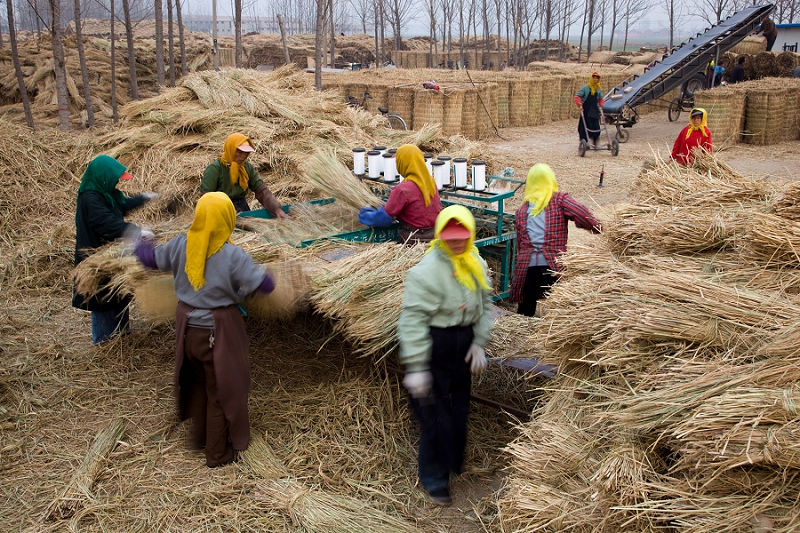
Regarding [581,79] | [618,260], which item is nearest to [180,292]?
[618,260]

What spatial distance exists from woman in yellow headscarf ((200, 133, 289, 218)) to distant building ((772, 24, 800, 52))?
25619mm

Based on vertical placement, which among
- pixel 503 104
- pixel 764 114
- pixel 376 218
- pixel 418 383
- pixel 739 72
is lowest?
pixel 418 383

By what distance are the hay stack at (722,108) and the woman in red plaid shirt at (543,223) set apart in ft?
31.2

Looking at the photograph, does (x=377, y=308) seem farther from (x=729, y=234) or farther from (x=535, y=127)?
(x=535, y=127)

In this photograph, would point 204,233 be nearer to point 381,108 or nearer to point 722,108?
point 381,108

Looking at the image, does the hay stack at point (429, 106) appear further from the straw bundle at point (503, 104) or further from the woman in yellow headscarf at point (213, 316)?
the woman in yellow headscarf at point (213, 316)

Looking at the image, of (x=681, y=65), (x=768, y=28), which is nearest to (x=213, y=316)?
(x=681, y=65)

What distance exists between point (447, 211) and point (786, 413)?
1417mm

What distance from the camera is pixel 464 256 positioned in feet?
9.43

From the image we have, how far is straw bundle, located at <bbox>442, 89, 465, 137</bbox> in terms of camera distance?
13836mm

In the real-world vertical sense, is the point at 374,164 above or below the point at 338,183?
above

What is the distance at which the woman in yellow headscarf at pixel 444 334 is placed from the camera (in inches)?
110

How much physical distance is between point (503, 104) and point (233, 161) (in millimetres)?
12331

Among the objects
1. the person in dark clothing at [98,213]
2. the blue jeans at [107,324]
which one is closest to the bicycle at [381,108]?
the blue jeans at [107,324]
